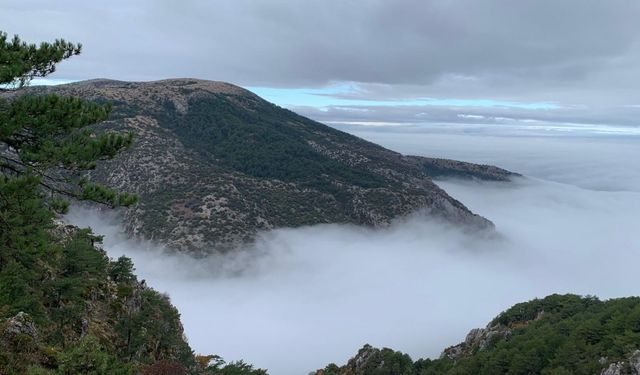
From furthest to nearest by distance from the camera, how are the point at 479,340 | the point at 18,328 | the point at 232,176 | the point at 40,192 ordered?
1. the point at 232,176
2. the point at 479,340
3. the point at 40,192
4. the point at 18,328

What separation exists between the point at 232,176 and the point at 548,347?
105 meters

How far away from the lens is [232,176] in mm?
131625

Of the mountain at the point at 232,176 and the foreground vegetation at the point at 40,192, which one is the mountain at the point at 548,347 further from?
the mountain at the point at 232,176

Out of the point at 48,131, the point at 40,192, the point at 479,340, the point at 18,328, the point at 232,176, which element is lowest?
the point at 479,340

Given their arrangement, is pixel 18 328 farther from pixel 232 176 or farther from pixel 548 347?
pixel 232 176

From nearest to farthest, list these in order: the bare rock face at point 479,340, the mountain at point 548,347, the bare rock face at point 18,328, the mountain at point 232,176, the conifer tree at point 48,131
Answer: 1. the bare rock face at point 18,328
2. the conifer tree at point 48,131
3. the mountain at point 548,347
4. the bare rock face at point 479,340
5. the mountain at point 232,176

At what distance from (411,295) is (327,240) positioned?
7266cm

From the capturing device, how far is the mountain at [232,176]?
4286 inches

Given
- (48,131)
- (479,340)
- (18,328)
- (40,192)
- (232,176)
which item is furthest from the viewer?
(232,176)

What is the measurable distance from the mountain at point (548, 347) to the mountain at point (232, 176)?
193 ft

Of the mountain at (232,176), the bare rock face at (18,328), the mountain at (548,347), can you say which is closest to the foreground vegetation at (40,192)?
the bare rock face at (18,328)

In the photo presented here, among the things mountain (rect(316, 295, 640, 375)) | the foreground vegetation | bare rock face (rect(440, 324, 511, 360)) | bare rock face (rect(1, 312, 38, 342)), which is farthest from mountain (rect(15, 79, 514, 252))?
bare rock face (rect(1, 312, 38, 342))

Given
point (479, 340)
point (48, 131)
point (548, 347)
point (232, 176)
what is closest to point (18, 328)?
point (48, 131)

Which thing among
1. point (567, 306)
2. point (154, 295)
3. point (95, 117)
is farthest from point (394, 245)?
point (95, 117)
